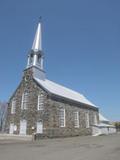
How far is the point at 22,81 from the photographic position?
3406cm

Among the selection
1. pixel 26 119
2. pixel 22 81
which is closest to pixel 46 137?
pixel 26 119

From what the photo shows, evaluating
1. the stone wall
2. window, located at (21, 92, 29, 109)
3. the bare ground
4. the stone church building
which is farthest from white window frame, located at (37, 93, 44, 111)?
the bare ground

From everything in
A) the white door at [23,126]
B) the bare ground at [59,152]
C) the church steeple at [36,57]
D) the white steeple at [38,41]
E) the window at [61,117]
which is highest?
the white steeple at [38,41]

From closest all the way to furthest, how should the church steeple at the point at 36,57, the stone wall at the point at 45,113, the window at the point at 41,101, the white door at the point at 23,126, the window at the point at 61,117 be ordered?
the stone wall at the point at 45,113 < the window at the point at 41,101 < the window at the point at 61,117 < the white door at the point at 23,126 < the church steeple at the point at 36,57

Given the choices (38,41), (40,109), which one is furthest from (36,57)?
(40,109)

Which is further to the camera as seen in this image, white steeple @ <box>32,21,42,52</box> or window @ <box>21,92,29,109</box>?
white steeple @ <box>32,21,42,52</box>

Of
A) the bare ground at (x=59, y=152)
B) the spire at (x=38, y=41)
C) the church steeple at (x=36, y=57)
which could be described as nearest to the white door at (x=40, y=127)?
the church steeple at (x=36, y=57)

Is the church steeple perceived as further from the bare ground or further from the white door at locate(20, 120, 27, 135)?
the bare ground

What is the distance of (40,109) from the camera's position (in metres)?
29.2

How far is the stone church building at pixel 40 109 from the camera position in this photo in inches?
1112

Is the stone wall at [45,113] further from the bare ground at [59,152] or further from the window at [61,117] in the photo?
the bare ground at [59,152]

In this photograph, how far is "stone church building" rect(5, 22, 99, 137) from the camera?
92.7 feet

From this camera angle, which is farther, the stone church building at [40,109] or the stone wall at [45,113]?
the stone church building at [40,109]

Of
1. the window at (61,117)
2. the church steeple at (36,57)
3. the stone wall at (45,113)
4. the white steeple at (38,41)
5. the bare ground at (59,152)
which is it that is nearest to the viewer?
the bare ground at (59,152)
